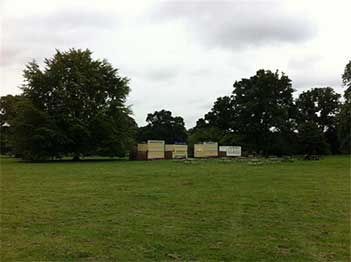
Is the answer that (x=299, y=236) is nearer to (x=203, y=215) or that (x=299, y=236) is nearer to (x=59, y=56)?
(x=203, y=215)

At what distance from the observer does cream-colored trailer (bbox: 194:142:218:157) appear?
2076 inches

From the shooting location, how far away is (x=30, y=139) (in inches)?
1486

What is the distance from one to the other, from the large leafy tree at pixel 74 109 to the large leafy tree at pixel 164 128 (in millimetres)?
55952

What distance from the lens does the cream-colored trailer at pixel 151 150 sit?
150 feet

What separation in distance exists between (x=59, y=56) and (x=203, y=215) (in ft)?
120

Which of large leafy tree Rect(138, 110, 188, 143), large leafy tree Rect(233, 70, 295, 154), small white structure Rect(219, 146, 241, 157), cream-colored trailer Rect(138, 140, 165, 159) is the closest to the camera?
cream-colored trailer Rect(138, 140, 165, 159)

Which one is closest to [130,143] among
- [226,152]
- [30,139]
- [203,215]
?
[30,139]

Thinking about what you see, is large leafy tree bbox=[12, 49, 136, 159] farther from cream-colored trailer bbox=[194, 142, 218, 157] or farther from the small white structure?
the small white structure

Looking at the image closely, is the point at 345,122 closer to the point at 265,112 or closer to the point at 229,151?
the point at 229,151

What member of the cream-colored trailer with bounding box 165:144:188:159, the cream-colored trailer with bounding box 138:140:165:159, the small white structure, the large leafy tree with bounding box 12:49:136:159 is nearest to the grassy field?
the large leafy tree with bounding box 12:49:136:159

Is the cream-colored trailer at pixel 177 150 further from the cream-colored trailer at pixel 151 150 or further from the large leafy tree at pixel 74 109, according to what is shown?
the large leafy tree at pixel 74 109

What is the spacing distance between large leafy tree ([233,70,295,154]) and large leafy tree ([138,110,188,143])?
40.7 m

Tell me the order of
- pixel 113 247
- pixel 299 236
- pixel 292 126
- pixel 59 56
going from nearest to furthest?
1. pixel 113 247
2. pixel 299 236
3. pixel 59 56
4. pixel 292 126

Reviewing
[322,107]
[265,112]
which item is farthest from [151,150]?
[322,107]
